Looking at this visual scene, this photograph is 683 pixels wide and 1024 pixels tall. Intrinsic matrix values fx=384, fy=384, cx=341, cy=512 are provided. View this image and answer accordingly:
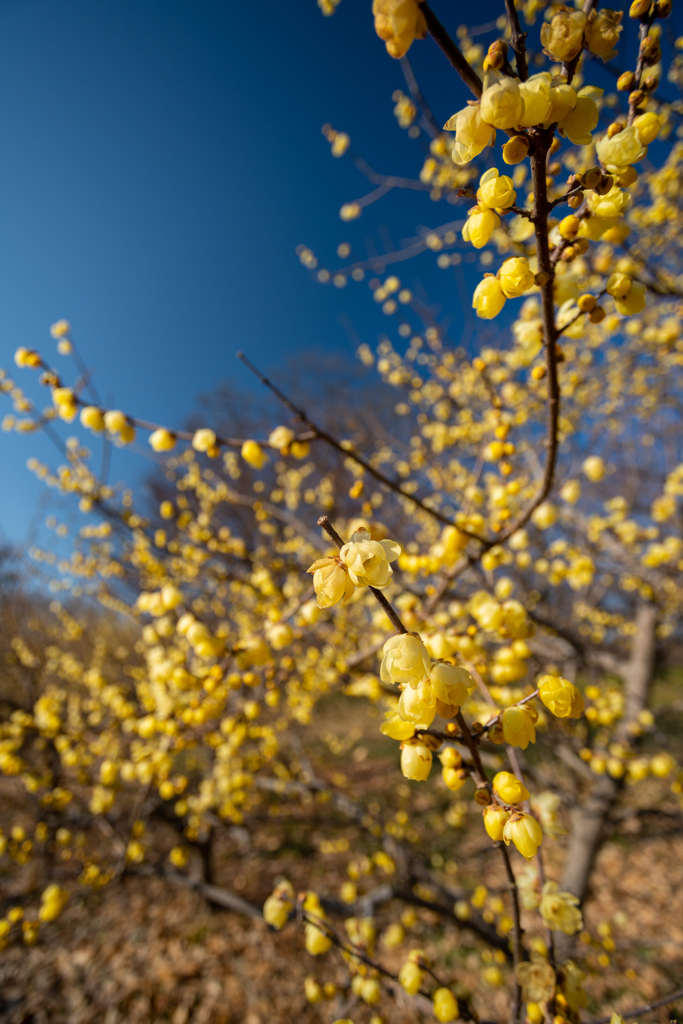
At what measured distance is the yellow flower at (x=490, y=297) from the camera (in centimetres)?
77

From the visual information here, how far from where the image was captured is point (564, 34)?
57 cm

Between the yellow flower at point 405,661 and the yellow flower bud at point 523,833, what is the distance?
0.33 metres

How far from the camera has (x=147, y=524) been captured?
2.50 m

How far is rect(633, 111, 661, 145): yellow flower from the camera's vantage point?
0.68m

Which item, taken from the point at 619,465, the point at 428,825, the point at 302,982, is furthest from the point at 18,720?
the point at 619,465

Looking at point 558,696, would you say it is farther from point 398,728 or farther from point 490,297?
point 490,297

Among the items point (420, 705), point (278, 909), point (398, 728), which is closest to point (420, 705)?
point (420, 705)

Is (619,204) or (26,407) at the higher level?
(619,204)

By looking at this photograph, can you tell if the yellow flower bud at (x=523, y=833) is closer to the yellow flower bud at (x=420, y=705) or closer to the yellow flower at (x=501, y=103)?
the yellow flower bud at (x=420, y=705)

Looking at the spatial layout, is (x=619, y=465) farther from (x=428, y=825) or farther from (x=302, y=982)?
(x=302, y=982)

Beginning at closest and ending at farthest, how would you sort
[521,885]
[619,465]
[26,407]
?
1. [521,885]
2. [26,407]
3. [619,465]

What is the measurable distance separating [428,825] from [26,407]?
21.6ft

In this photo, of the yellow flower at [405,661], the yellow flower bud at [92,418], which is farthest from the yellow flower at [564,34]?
the yellow flower bud at [92,418]

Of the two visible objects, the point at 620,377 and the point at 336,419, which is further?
the point at 336,419
